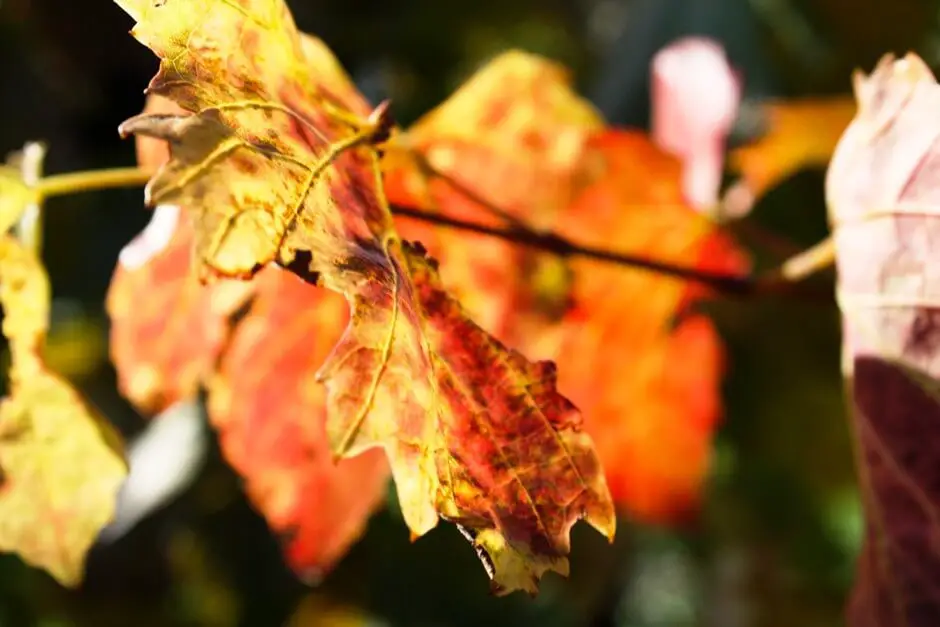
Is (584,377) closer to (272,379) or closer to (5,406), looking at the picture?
(272,379)

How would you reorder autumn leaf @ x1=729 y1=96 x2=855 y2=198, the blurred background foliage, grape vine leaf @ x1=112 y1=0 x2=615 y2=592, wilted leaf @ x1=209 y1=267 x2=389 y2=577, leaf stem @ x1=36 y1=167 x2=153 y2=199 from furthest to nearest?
the blurred background foliage → autumn leaf @ x1=729 y1=96 x2=855 y2=198 → wilted leaf @ x1=209 y1=267 x2=389 y2=577 → leaf stem @ x1=36 y1=167 x2=153 y2=199 → grape vine leaf @ x1=112 y1=0 x2=615 y2=592

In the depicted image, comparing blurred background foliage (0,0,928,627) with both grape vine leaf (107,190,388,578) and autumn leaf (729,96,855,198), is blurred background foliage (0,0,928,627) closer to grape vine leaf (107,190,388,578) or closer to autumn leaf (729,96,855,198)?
autumn leaf (729,96,855,198)

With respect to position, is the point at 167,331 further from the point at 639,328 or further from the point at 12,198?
the point at 639,328

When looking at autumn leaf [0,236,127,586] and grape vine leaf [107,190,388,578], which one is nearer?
autumn leaf [0,236,127,586]

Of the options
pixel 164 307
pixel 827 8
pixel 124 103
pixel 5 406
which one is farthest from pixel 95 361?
pixel 827 8

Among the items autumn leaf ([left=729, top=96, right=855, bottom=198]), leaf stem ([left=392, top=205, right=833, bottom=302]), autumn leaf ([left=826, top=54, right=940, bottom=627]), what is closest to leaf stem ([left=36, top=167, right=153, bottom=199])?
leaf stem ([left=392, top=205, right=833, bottom=302])

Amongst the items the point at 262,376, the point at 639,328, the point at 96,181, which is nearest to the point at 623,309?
the point at 639,328

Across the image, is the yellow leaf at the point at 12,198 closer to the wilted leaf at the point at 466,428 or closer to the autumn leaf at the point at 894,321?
the wilted leaf at the point at 466,428
